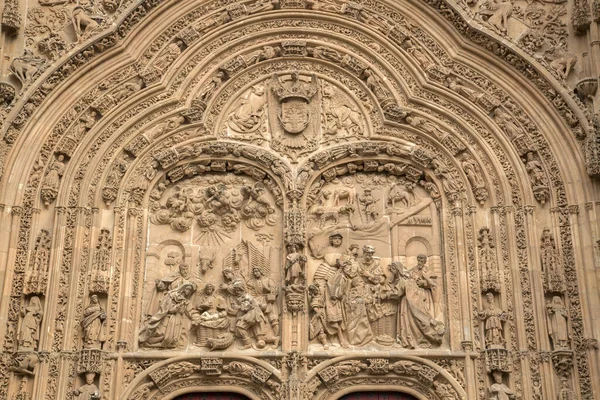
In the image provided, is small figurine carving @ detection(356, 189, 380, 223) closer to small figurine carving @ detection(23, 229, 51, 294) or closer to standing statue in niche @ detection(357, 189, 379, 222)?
standing statue in niche @ detection(357, 189, 379, 222)

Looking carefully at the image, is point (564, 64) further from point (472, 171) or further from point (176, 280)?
point (176, 280)

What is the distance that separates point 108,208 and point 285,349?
3.57 m

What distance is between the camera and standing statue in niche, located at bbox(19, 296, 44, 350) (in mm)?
12977

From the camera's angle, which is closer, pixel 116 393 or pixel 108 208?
pixel 116 393

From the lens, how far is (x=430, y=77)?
15.0m

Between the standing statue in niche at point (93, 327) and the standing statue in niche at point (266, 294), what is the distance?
2.29 metres

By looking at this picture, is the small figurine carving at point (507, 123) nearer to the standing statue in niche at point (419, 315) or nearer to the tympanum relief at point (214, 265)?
the standing statue in niche at point (419, 315)

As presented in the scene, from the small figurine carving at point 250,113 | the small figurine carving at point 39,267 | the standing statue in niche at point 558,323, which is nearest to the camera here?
the standing statue in niche at point 558,323

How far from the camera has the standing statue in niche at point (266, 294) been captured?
45.5 ft

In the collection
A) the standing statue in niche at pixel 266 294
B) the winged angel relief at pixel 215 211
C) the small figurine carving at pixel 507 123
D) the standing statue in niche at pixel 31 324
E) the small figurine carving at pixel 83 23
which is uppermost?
the small figurine carving at pixel 83 23

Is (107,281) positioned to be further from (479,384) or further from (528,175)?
(528,175)

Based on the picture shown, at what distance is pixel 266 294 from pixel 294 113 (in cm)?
317

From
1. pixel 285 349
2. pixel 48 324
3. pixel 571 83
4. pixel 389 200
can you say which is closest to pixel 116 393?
pixel 48 324

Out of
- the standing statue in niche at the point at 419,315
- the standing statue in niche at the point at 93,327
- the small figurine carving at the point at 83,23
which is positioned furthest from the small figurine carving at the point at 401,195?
the small figurine carving at the point at 83,23
